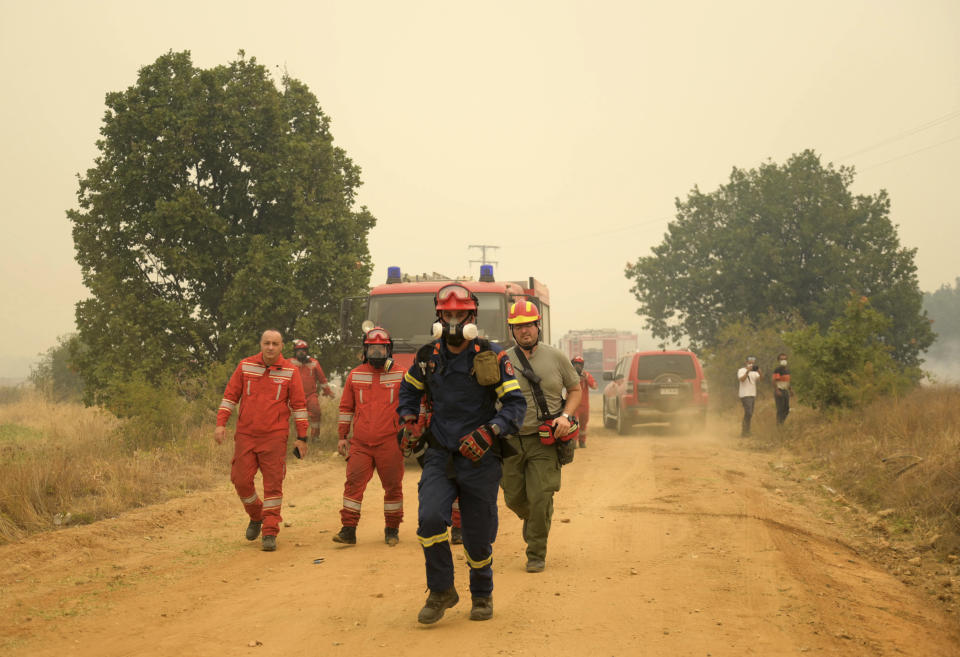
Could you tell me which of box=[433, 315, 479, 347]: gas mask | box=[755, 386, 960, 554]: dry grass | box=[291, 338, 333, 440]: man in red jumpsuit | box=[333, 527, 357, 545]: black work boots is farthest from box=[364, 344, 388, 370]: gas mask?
box=[291, 338, 333, 440]: man in red jumpsuit

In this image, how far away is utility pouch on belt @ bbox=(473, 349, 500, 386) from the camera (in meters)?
5.77

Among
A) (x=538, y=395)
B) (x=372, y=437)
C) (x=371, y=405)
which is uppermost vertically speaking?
(x=538, y=395)

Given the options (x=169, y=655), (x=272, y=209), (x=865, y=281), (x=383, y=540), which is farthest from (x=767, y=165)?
(x=169, y=655)

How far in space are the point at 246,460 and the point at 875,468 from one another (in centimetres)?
829

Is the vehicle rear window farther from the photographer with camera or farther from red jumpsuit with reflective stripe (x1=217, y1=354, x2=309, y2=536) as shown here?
red jumpsuit with reflective stripe (x1=217, y1=354, x2=309, y2=536)

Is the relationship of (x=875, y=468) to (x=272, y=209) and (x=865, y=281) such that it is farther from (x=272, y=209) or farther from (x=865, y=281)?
(x=865, y=281)

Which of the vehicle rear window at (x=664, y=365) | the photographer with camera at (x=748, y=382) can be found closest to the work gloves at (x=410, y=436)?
the photographer with camera at (x=748, y=382)

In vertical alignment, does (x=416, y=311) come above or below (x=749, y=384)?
above

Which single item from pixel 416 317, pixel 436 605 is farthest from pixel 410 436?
pixel 416 317

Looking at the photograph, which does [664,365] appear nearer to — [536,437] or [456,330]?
[536,437]

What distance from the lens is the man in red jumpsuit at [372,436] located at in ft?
28.4

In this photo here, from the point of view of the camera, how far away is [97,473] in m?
11.3

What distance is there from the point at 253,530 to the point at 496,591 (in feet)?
11.0

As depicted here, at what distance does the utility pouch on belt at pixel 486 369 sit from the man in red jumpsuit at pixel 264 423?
3398 millimetres
